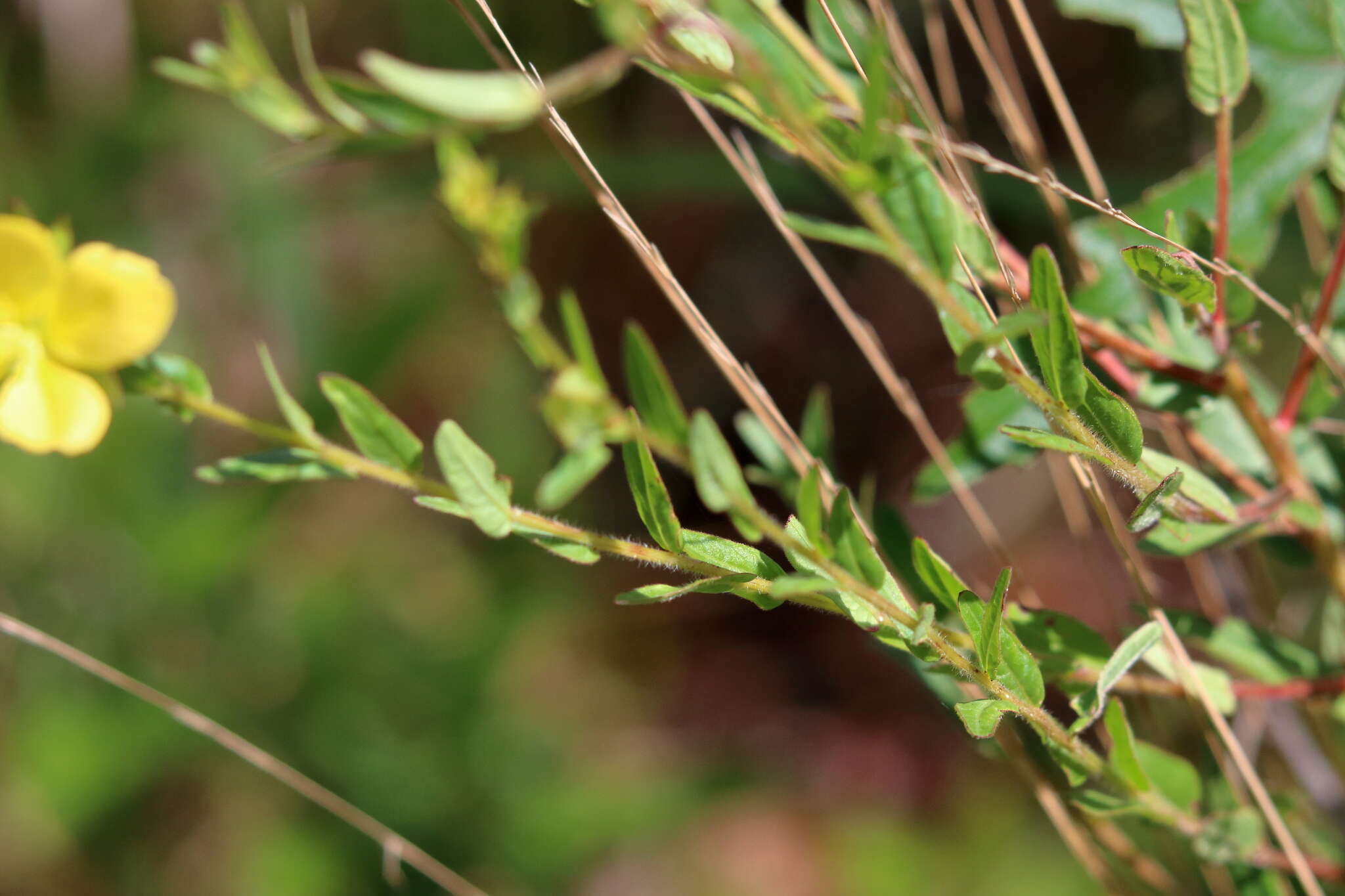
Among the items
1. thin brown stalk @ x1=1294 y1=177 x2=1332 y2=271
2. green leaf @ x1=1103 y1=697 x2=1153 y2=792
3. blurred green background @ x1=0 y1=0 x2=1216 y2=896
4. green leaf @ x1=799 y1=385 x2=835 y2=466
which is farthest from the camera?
blurred green background @ x1=0 y1=0 x2=1216 y2=896

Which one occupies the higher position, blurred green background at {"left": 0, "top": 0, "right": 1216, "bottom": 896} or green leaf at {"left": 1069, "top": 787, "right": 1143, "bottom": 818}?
green leaf at {"left": 1069, "top": 787, "right": 1143, "bottom": 818}

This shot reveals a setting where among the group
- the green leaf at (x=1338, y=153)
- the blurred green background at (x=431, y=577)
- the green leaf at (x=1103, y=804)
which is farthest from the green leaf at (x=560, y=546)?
the blurred green background at (x=431, y=577)

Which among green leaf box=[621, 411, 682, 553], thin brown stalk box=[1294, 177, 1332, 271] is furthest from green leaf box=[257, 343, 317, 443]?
thin brown stalk box=[1294, 177, 1332, 271]

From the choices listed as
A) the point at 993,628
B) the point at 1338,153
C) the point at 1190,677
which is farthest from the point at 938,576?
the point at 1338,153

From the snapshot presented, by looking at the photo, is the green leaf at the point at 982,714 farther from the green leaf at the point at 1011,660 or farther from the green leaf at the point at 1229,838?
the green leaf at the point at 1229,838

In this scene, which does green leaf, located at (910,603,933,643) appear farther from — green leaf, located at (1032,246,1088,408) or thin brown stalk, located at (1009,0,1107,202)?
thin brown stalk, located at (1009,0,1107,202)

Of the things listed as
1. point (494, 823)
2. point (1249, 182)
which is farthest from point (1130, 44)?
point (494, 823)

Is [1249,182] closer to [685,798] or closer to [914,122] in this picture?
[914,122]
